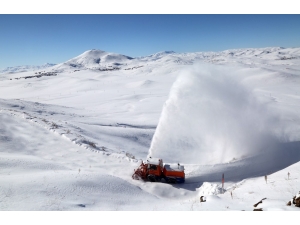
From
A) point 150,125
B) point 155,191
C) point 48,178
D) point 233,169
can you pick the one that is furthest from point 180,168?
point 150,125

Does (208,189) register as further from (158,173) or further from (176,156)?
(176,156)

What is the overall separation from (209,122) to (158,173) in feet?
20.6

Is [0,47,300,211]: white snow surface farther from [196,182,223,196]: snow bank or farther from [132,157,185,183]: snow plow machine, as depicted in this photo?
[132,157,185,183]: snow plow machine

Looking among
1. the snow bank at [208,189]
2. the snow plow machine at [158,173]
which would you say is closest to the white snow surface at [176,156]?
the snow bank at [208,189]

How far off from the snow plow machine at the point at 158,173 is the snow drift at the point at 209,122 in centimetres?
362

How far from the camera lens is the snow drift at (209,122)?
15.4 metres

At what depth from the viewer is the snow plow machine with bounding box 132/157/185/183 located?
12.1 meters

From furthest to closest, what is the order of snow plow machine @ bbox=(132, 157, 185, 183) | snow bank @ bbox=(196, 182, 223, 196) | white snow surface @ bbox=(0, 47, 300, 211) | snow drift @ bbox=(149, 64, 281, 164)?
snow drift @ bbox=(149, 64, 281, 164)
snow plow machine @ bbox=(132, 157, 185, 183)
snow bank @ bbox=(196, 182, 223, 196)
white snow surface @ bbox=(0, 47, 300, 211)

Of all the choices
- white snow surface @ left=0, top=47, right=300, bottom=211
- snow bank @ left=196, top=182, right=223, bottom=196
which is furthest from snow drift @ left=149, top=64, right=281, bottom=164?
snow bank @ left=196, top=182, right=223, bottom=196

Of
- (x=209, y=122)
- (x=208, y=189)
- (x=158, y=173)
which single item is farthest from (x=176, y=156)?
(x=208, y=189)

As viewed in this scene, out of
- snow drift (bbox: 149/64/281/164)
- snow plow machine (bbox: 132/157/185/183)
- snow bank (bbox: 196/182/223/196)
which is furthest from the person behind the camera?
snow drift (bbox: 149/64/281/164)

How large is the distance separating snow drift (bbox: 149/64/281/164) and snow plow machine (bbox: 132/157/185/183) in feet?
11.9

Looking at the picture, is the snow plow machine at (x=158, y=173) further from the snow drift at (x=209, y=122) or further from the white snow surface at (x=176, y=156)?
the snow drift at (x=209, y=122)

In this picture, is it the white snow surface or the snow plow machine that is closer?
the white snow surface
